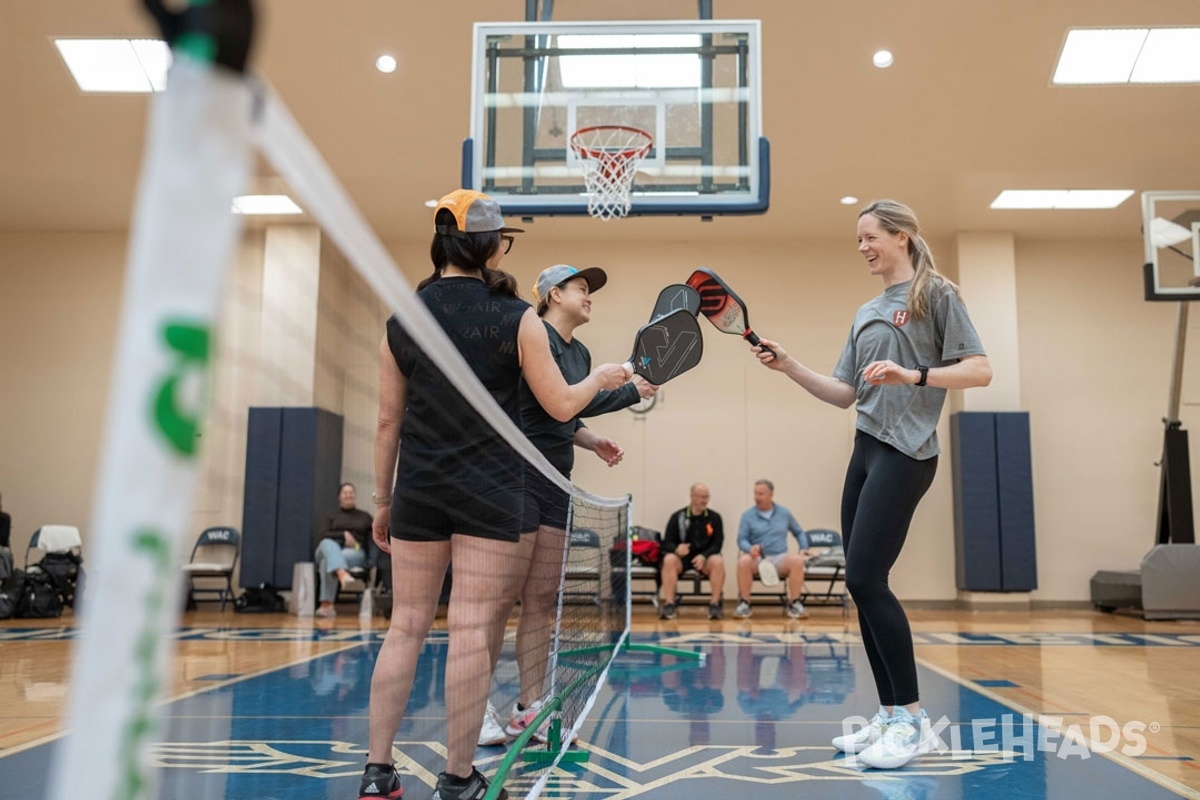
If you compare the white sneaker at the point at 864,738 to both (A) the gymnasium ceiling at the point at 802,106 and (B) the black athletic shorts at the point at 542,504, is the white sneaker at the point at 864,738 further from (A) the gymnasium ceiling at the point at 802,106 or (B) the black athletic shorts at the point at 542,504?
(A) the gymnasium ceiling at the point at 802,106

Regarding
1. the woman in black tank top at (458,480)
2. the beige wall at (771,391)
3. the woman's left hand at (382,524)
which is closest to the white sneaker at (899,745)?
the woman in black tank top at (458,480)

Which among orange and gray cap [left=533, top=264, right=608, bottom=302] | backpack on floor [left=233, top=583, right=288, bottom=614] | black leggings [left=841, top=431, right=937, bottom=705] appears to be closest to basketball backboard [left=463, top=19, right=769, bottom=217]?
orange and gray cap [left=533, top=264, right=608, bottom=302]

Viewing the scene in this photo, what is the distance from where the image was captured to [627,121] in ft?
19.9

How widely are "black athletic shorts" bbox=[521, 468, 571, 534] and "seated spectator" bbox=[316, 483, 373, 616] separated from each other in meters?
7.13

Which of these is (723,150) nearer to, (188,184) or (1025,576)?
(188,184)

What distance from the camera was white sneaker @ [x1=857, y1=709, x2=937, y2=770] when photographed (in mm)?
2986

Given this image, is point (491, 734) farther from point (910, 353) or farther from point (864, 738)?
point (910, 353)

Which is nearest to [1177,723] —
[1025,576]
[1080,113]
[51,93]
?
[1080,113]

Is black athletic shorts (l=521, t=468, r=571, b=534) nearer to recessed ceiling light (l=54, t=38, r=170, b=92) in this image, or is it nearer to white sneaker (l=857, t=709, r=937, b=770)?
white sneaker (l=857, t=709, r=937, b=770)

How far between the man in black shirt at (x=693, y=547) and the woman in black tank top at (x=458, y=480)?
7810 mm

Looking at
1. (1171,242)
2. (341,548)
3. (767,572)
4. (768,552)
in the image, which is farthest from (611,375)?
(341,548)

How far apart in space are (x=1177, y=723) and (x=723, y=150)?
3.83 meters

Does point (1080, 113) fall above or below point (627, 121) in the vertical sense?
above

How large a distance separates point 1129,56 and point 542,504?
7.82m
